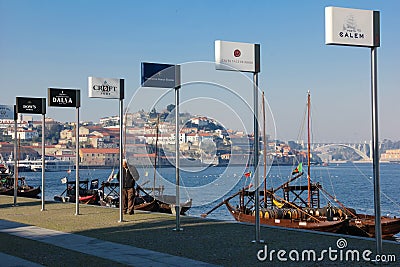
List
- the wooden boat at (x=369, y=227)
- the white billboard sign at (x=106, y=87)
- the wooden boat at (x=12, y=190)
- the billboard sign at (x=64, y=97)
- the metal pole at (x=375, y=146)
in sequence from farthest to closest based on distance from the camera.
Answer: the wooden boat at (x=12, y=190), the wooden boat at (x=369, y=227), the billboard sign at (x=64, y=97), the white billboard sign at (x=106, y=87), the metal pole at (x=375, y=146)

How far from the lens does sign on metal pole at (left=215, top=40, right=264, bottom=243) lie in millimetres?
12969

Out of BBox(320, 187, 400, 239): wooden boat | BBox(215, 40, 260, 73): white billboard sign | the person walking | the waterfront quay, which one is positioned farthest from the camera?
BBox(320, 187, 400, 239): wooden boat

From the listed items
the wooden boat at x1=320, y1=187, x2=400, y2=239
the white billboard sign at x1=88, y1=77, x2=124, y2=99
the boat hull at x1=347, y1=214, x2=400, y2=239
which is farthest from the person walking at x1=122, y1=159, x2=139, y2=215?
the boat hull at x1=347, y1=214, x2=400, y2=239

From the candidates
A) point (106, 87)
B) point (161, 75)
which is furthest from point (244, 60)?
point (106, 87)

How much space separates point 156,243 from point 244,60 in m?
4.55

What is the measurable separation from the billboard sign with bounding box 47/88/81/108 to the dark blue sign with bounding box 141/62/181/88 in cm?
646

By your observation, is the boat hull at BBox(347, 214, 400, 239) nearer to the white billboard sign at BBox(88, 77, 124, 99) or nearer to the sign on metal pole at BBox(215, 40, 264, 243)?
the white billboard sign at BBox(88, 77, 124, 99)

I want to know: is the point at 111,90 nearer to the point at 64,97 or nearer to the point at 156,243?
the point at 64,97

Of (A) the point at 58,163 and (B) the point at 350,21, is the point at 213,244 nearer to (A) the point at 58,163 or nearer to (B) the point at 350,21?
(B) the point at 350,21

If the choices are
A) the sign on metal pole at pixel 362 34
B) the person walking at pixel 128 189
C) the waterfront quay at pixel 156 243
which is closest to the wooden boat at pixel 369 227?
the person walking at pixel 128 189

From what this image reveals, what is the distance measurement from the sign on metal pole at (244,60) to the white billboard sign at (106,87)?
6176 millimetres

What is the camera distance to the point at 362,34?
1095 centimetres

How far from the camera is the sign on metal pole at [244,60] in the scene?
12969mm

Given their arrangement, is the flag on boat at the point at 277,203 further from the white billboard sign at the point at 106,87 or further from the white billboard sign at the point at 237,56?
the white billboard sign at the point at 237,56
